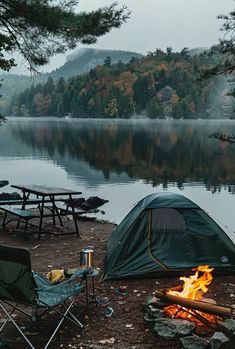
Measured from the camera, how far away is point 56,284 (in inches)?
285

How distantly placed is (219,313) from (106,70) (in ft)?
599

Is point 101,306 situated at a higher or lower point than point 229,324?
lower

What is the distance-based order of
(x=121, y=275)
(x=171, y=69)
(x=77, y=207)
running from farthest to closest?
(x=171, y=69) < (x=77, y=207) < (x=121, y=275)

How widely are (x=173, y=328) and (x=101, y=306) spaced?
5.41 ft

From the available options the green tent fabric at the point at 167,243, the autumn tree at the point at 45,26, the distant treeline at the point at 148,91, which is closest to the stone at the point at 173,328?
the green tent fabric at the point at 167,243

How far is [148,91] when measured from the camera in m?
172

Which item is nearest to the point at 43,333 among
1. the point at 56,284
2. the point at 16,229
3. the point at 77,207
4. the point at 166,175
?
the point at 56,284

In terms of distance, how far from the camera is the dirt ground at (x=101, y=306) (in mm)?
6449

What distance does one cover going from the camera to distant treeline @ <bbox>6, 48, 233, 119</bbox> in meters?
172

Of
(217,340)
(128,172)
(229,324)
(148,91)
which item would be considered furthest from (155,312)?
(148,91)

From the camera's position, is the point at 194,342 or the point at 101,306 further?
the point at 101,306

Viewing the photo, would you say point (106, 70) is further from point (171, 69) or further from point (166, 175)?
point (166, 175)

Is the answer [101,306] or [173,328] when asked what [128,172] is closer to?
[101,306]

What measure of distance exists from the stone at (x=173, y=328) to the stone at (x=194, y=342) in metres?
0.19
